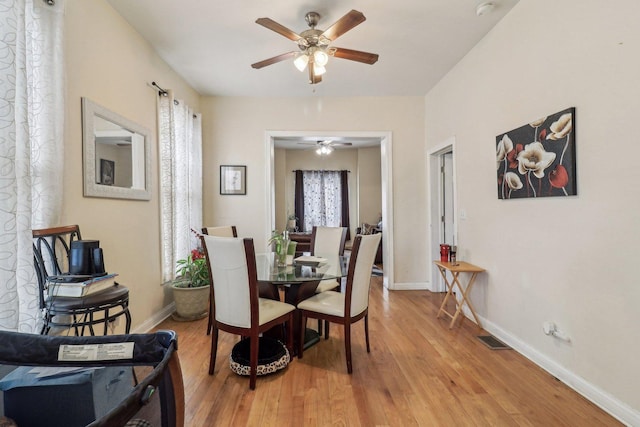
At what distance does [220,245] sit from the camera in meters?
1.92

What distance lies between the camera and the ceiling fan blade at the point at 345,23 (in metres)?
1.98

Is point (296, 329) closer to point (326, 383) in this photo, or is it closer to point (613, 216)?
point (326, 383)

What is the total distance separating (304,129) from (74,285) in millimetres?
3365

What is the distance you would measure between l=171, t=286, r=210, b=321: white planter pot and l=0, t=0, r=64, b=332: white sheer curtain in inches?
59.4

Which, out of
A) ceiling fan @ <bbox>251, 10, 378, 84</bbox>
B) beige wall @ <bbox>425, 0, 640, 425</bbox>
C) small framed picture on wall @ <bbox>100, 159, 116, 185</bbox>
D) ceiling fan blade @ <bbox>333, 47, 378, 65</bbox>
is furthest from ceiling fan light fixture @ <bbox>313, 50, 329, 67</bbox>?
small framed picture on wall @ <bbox>100, 159, 116, 185</bbox>

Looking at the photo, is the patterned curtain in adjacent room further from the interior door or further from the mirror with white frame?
the mirror with white frame

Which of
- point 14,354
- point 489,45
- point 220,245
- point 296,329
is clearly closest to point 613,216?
point 489,45

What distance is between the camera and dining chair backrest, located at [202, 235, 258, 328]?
1883mm

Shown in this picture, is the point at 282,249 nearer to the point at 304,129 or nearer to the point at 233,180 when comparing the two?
the point at 233,180

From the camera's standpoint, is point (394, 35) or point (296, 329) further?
point (394, 35)

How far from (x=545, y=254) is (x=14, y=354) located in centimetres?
286

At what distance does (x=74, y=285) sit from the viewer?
155cm

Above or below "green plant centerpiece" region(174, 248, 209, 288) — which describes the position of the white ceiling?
above

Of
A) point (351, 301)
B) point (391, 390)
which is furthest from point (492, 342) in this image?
point (351, 301)
